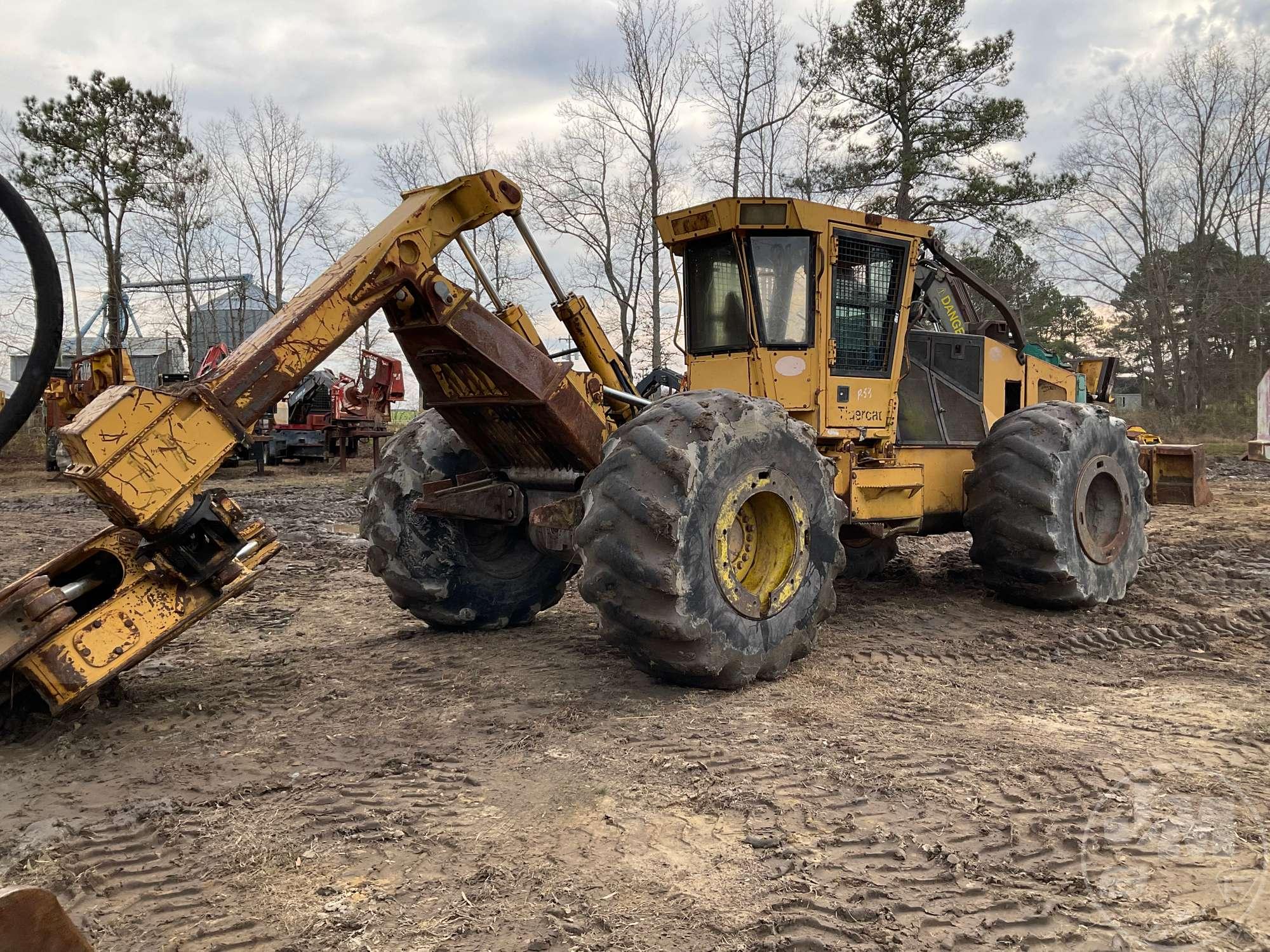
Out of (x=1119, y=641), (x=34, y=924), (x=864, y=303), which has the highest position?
(x=864, y=303)

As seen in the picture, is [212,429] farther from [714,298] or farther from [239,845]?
[714,298]

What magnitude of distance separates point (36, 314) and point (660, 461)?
256cm

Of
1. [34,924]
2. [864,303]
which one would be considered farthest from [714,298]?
[34,924]

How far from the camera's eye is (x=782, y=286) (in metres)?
5.75

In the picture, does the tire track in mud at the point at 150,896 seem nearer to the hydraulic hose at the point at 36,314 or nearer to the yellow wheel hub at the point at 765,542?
the hydraulic hose at the point at 36,314

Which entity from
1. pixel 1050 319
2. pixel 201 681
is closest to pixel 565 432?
pixel 201 681

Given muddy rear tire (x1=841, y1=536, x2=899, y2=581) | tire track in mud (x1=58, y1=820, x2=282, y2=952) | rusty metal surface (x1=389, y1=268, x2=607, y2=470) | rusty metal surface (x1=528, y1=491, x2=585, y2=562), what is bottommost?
tire track in mud (x1=58, y1=820, x2=282, y2=952)

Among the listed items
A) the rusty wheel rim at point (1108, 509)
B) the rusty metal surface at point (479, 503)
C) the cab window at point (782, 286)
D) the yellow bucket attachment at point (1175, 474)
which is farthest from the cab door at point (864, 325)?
the yellow bucket attachment at point (1175, 474)

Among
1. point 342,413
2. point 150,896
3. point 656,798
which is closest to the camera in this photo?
point 150,896

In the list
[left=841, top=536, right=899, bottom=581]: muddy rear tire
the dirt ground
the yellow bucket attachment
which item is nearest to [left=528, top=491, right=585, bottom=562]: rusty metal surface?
the dirt ground

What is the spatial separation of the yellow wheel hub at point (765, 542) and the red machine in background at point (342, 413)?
15902 mm

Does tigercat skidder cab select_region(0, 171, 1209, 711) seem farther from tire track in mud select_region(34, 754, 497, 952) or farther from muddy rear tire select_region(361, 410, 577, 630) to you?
tire track in mud select_region(34, 754, 497, 952)

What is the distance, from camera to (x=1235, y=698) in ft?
14.3

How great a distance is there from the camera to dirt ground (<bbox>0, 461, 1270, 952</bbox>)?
252 cm
